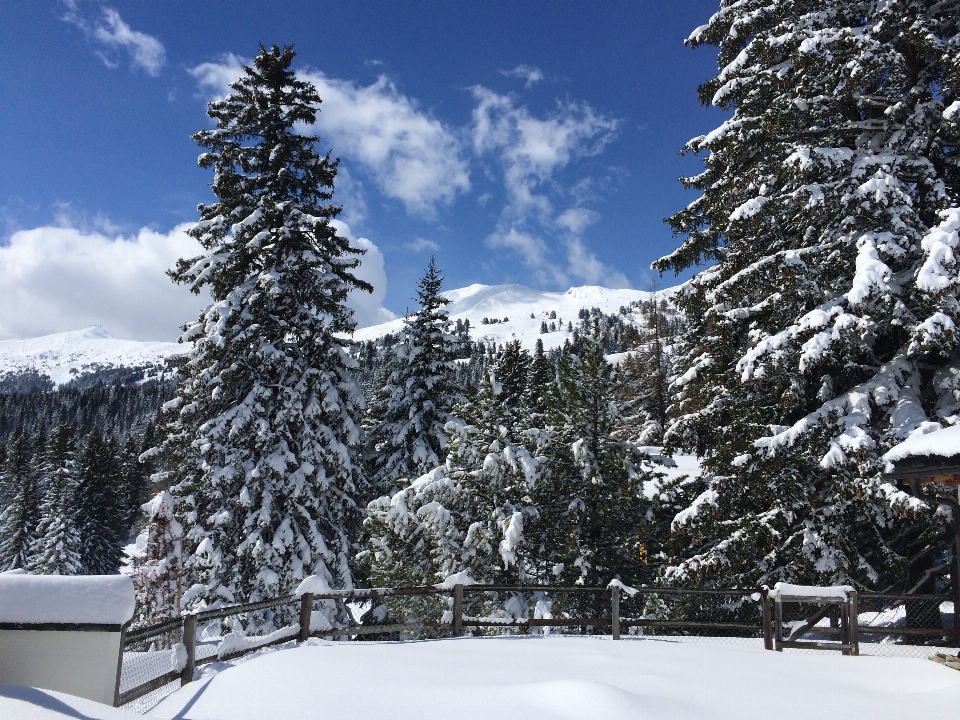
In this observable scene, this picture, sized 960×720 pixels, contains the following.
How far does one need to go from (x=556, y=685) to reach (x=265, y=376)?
13115mm

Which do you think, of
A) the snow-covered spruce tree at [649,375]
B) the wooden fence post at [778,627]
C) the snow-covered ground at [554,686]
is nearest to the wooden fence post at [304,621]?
the snow-covered ground at [554,686]

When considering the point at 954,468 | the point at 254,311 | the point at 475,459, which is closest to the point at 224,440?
the point at 254,311

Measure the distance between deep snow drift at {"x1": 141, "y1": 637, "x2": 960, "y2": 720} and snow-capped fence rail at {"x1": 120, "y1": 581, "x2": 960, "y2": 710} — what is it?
0.56m

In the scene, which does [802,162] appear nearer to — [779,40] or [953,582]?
[779,40]

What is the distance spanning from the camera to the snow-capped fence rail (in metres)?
8.55

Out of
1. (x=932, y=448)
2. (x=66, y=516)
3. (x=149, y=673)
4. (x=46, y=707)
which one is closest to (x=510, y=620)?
(x=149, y=673)

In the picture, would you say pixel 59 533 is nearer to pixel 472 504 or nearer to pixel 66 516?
pixel 66 516

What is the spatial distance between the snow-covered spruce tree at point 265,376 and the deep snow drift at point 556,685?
6.88 m

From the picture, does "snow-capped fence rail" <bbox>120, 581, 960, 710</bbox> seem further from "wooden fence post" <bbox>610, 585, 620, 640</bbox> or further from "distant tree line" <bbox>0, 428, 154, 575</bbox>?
"distant tree line" <bbox>0, 428, 154, 575</bbox>

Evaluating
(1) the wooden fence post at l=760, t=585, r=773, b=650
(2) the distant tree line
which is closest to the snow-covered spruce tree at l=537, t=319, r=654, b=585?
(1) the wooden fence post at l=760, t=585, r=773, b=650

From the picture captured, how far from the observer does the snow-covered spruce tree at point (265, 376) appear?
17219mm

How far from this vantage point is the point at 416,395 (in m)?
25.5

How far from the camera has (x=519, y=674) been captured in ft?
29.1

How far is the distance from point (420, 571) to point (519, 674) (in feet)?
40.3
